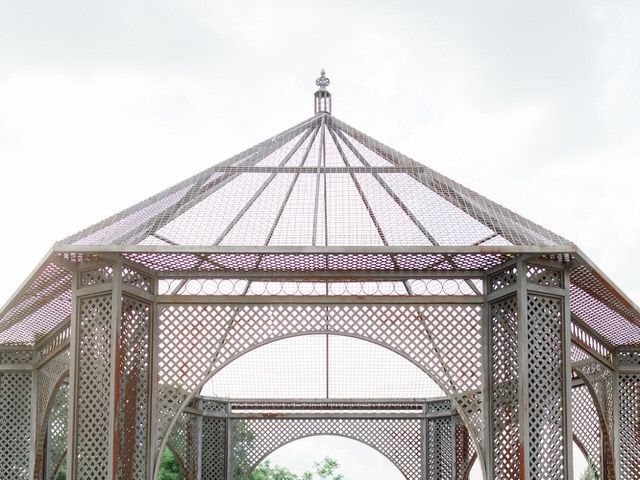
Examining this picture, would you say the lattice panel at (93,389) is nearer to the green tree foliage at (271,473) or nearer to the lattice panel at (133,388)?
the lattice panel at (133,388)

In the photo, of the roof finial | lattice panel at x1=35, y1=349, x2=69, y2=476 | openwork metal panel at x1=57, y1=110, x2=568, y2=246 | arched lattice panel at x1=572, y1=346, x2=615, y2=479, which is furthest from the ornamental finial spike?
lattice panel at x1=35, y1=349, x2=69, y2=476

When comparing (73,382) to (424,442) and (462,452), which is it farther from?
(424,442)

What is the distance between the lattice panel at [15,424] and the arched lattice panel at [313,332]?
12.0 ft

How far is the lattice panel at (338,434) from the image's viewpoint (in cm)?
1933

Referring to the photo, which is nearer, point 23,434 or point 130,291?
point 130,291

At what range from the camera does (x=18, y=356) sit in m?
13.6

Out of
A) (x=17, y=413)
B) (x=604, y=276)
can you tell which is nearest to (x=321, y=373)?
(x=17, y=413)

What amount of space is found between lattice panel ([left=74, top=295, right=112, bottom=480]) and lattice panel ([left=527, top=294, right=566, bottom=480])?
4.32m

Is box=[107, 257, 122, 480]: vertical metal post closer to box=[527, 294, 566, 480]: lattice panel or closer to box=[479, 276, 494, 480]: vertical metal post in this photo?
box=[479, 276, 494, 480]: vertical metal post

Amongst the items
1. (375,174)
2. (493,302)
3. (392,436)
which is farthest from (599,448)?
(392,436)

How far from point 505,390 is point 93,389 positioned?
4.32 metres

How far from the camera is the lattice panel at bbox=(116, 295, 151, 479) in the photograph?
10125mm

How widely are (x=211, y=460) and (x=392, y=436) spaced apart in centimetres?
363

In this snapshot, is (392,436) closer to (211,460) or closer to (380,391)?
(380,391)
